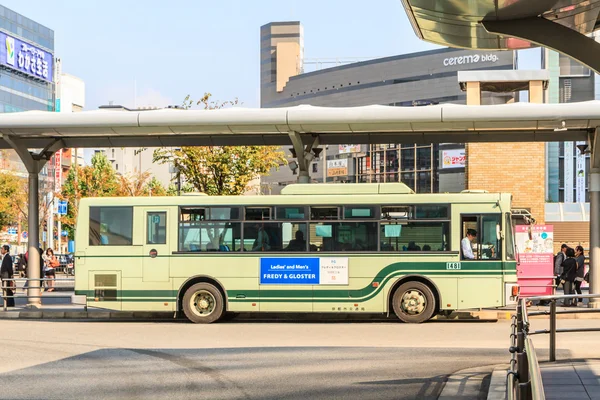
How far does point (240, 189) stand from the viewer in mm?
43969

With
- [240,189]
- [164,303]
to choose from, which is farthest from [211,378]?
[240,189]

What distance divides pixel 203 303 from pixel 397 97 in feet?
381

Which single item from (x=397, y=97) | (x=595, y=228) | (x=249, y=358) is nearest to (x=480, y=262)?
(x=595, y=228)

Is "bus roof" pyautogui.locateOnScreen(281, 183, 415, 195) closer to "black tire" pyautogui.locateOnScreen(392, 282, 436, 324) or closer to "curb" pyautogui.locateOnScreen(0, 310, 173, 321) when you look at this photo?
"black tire" pyautogui.locateOnScreen(392, 282, 436, 324)

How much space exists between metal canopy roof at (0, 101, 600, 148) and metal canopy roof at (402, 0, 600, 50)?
35.4 feet

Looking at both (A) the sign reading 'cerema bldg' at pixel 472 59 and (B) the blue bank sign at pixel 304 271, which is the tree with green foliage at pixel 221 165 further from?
(A) the sign reading 'cerema bldg' at pixel 472 59

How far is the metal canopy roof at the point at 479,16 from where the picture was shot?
9.38 metres

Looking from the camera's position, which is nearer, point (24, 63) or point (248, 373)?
point (248, 373)

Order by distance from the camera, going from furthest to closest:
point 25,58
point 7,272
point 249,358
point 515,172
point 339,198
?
point 25,58 → point 515,172 → point 7,272 → point 339,198 → point 249,358

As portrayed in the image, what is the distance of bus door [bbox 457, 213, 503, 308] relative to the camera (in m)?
21.4

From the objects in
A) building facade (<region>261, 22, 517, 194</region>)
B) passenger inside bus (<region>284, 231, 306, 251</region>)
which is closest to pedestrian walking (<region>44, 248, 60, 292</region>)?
passenger inside bus (<region>284, 231, 306, 251</region>)

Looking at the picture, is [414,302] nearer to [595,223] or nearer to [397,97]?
[595,223]

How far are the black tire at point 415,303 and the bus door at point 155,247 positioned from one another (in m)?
5.19

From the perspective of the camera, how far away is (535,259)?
1000 inches
